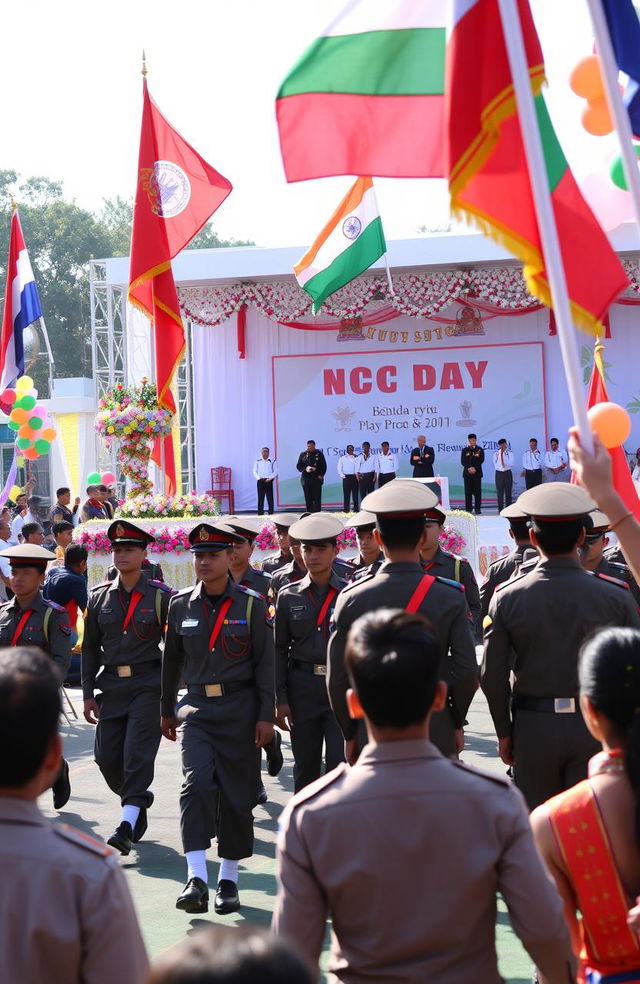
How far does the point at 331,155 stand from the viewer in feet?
14.7

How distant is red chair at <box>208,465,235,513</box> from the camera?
2642 cm

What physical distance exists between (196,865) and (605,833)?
135 inches

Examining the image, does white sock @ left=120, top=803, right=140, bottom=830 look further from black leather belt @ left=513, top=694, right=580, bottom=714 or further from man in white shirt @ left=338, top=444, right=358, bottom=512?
man in white shirt @ left=338, top=444, right=358, bottom=512

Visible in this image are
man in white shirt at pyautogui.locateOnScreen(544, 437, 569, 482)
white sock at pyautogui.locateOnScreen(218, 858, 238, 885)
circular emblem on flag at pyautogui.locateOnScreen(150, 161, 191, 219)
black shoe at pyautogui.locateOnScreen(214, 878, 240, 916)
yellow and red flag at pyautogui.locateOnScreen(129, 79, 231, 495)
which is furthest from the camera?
man in white shirt at pyautogui.locateOnScreen(544, 437, 569, 482)

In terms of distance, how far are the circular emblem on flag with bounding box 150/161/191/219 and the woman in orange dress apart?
13.7m

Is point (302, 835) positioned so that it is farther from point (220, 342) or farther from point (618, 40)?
point (220, 342)

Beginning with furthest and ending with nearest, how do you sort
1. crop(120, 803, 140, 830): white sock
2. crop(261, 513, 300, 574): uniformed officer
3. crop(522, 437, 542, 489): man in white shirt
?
crop(522, 437, 542, 489): man in white shirt < crop(261, 513, 300, 574): uniformed officer < crop(120, 803, 140, 830): white sock

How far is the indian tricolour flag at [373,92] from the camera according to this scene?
4.42m

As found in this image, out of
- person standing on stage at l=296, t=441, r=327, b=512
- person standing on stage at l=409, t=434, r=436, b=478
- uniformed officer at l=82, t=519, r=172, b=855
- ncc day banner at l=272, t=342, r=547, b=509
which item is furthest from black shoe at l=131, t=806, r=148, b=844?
ncc day banner at l=272, t=342, r=547, b=509

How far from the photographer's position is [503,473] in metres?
23.9

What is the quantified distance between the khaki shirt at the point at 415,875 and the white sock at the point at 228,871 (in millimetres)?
3325

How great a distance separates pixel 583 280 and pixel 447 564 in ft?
12.4

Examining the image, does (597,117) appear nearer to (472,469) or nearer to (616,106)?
(616,106)

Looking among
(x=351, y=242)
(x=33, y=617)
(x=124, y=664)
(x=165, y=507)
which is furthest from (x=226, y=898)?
(x=165, y=507)
